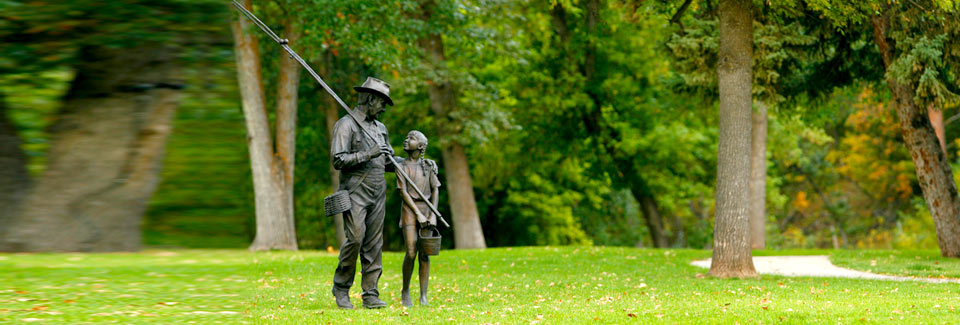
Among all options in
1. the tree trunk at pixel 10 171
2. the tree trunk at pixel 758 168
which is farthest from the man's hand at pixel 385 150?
the tree trunk at pixel 758 168

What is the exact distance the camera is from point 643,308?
9.71 meters

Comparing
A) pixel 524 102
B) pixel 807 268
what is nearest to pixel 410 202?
pixel 807 268

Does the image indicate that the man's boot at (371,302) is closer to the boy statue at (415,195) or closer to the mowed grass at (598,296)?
the mowed grass at (598,296)

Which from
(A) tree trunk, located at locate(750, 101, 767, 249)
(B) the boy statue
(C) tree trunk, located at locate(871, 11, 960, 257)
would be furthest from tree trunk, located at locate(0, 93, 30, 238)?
(A) tree trunk, located at locate(750, 101, 767, 249)

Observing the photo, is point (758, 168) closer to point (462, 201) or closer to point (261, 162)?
point (462, 201)

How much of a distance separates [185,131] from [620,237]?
35956mm

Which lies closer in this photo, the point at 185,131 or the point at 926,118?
the point at 185,131

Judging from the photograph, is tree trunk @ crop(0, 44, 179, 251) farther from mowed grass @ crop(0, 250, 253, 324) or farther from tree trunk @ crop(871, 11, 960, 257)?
tree trunk @ crop(871, 11, 960, 257)

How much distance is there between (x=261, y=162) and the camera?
23.5 m

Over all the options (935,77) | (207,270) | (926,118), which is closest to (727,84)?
(935,77)

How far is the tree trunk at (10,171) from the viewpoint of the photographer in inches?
216

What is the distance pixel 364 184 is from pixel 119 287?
3.12 m

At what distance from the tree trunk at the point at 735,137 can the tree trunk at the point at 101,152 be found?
408 inches

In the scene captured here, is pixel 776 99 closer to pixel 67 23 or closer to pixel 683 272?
pixel 683 272
